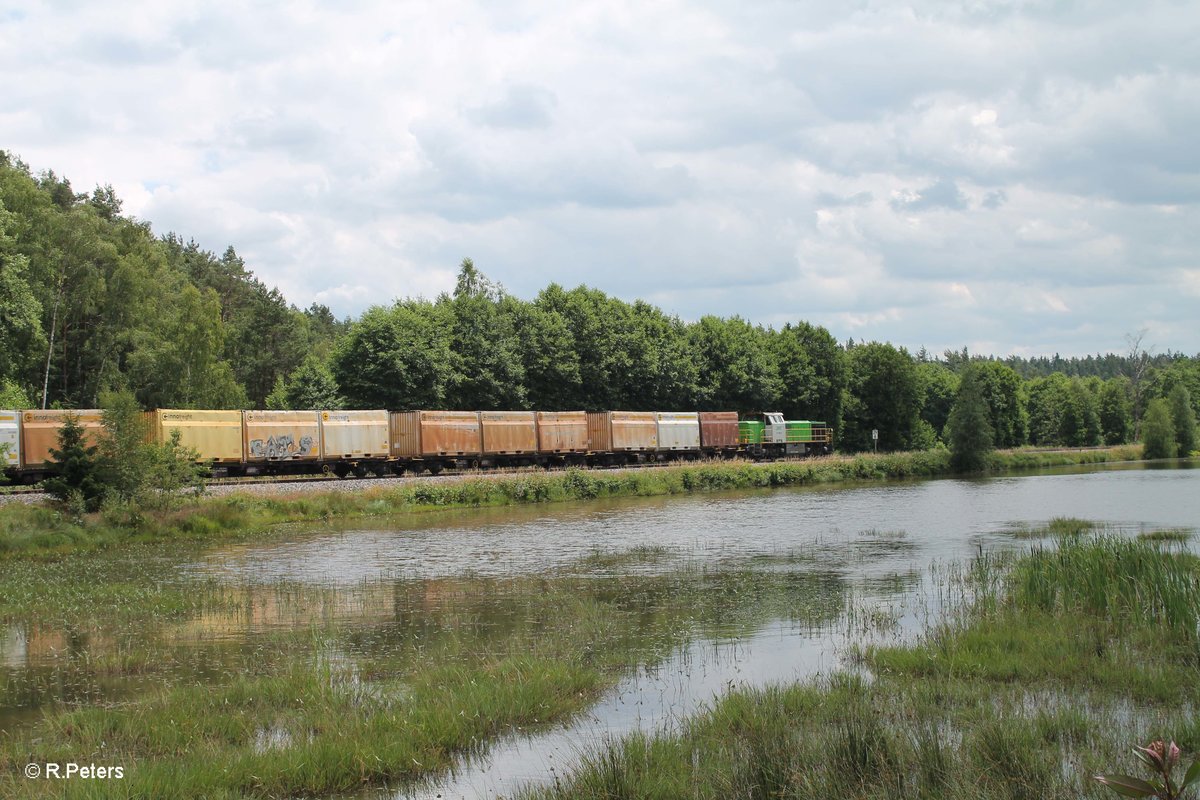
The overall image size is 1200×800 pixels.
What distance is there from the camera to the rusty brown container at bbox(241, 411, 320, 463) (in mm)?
47281

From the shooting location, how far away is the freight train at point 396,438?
41.6 metres

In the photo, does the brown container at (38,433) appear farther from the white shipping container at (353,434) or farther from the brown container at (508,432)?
the brown container at (508,432)

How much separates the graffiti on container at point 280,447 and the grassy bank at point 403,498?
7745 mm

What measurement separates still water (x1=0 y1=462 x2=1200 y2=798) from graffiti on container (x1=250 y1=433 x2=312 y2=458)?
12.9 meters

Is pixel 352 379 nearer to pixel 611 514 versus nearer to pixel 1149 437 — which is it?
pixel 611 514

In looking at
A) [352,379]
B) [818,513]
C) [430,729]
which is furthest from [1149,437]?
[430,729]

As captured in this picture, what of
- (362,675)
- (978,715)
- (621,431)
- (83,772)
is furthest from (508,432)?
(83,772)

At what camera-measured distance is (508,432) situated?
59.3m

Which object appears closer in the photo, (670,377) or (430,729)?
(430,729)

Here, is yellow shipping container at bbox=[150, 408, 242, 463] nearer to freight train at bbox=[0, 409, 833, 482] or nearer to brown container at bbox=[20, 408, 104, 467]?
freight train at bbox=[0, 409, 833, 482]

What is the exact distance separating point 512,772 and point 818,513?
32438mm

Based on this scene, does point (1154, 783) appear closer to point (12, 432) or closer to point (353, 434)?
point (12, 432)

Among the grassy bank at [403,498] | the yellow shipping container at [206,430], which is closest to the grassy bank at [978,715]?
the grassy bank at [403,498]

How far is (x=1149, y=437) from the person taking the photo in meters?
96.3
